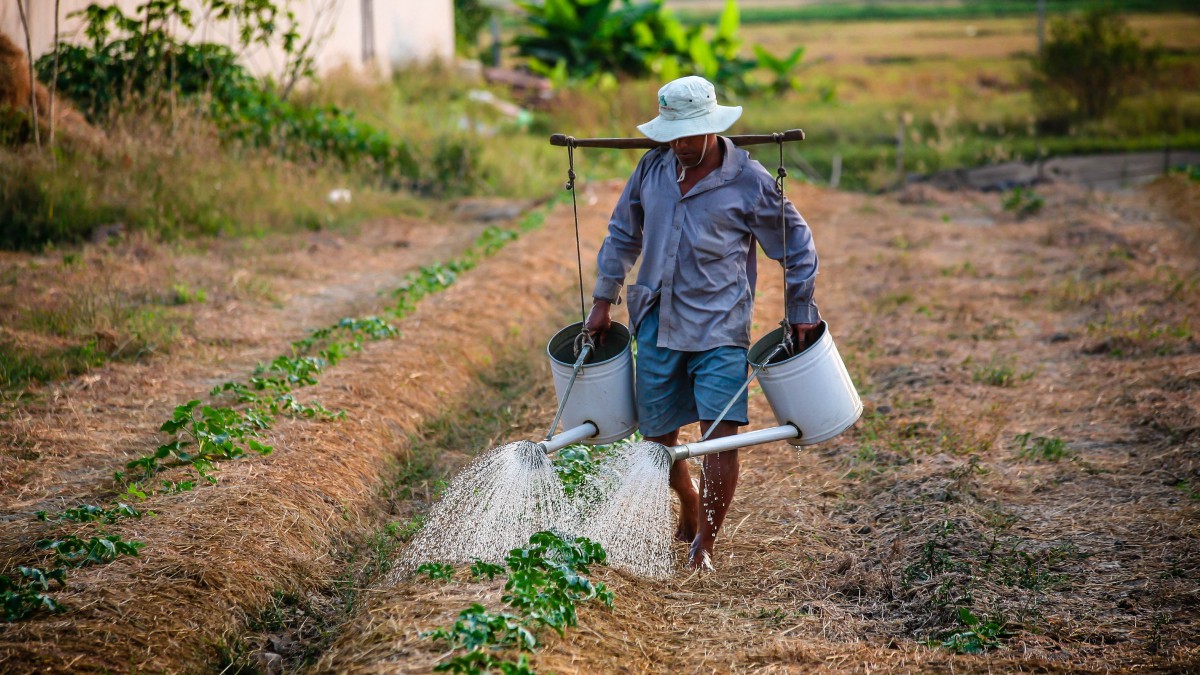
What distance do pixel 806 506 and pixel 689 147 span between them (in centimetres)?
170

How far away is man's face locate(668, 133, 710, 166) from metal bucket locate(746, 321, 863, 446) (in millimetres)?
705

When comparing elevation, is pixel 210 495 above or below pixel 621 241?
below

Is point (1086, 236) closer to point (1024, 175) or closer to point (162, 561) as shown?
point (1024, 175)

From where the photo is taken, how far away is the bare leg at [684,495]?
4004 mm

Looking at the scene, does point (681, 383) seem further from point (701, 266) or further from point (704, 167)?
point (704, 167)

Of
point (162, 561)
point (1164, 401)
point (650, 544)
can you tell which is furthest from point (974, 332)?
point (162, 561)

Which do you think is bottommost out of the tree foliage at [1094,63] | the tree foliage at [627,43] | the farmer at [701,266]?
the farmer at [701,266]

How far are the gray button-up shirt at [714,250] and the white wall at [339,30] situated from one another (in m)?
7.24

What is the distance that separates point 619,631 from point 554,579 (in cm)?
26

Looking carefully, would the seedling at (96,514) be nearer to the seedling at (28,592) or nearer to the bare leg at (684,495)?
the seedling at (28,592)

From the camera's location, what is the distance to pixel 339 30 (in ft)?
50.5

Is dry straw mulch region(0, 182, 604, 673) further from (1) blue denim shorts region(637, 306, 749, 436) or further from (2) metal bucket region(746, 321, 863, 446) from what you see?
(2) metal bucket region(746, 321, 863, 446)

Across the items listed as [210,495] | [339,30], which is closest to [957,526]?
[210,495]

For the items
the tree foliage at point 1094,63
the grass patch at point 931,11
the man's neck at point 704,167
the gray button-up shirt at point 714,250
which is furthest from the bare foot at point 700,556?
the grass patch at point 931,11
